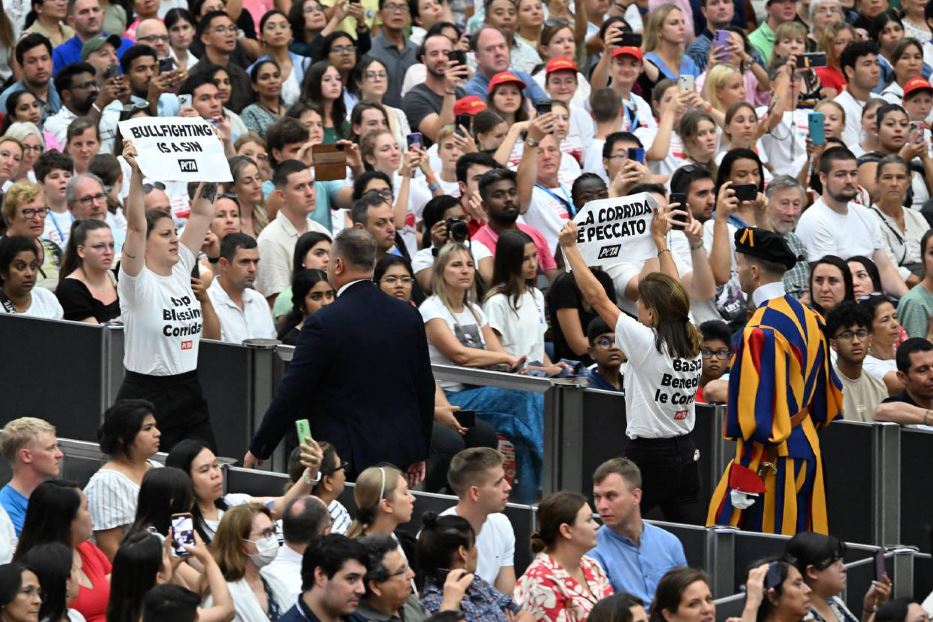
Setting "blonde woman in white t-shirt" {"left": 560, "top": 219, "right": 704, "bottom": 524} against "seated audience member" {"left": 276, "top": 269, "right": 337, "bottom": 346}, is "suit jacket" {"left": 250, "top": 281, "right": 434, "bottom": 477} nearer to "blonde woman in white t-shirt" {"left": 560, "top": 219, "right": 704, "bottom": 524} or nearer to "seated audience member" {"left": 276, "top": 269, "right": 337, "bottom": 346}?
"blonde woman in white t-shirt" {"left": 560, "top": 219, "right": 704, "bottom": 524}

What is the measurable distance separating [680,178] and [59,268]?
12.8 ft

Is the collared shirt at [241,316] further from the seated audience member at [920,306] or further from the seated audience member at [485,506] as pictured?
the seated audience member at [920,306]

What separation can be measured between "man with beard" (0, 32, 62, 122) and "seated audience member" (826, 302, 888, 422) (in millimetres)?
6491

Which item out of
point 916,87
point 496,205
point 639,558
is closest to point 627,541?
point 639,558

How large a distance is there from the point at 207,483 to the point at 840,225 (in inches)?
238

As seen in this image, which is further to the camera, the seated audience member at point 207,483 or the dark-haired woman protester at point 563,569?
the seated audience member at point 207,483

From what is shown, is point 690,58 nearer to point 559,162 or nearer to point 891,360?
point 559,162

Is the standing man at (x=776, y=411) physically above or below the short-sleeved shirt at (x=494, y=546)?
above

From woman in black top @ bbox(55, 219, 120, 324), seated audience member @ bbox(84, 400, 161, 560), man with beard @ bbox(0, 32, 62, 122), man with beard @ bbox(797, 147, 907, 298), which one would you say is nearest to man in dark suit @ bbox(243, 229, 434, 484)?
seated audience member @ bbox(84, 400, 161, 560)

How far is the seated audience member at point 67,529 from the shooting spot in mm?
8344

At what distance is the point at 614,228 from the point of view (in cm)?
1088

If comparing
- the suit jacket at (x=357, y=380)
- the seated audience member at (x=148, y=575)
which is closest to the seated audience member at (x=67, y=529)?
the seated audience member at (x=148, y=575)

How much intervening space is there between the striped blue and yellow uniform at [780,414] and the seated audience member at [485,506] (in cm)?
131

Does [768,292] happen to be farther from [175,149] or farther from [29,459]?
[29,459]
